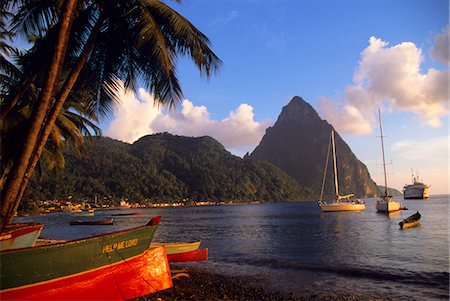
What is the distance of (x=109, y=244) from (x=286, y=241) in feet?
74.8

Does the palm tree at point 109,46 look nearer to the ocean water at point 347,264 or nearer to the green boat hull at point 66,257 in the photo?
the green boat hull at point 66,257

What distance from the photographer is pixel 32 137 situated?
20.8 ft

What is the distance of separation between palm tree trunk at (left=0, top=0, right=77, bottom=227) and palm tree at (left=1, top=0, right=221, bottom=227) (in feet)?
0.07

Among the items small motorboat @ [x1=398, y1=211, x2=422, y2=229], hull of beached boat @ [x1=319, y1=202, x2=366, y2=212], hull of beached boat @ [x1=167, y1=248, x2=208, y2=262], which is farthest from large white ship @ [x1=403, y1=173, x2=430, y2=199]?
hull of beached boat @ [x1=167, y1=248, x2=208, y2=262]

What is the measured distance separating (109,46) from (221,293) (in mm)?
8611

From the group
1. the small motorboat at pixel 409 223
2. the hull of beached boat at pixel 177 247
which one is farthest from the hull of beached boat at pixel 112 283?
the small motorboat at pixel 409 223

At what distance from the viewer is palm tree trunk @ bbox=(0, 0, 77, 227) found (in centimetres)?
611

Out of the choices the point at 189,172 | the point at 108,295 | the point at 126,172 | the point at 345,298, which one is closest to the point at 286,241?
the point at 345,298

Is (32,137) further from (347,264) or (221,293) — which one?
(347,264)

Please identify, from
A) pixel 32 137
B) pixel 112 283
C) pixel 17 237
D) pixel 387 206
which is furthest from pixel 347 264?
pixel 387 206

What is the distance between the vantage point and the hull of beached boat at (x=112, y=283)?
7094mm

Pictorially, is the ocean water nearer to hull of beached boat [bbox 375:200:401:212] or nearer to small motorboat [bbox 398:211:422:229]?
small motorboat [bbox 398:211:422:229]

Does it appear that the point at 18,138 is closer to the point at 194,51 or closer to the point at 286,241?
the point at 194,51

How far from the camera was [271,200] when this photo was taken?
193m
